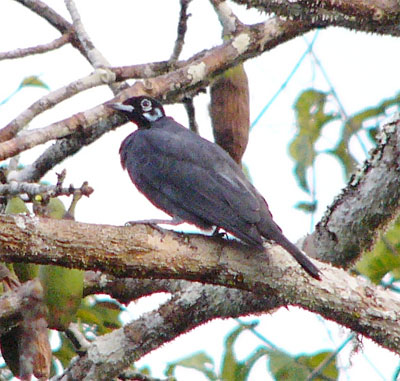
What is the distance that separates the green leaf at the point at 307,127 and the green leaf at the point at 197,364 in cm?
139

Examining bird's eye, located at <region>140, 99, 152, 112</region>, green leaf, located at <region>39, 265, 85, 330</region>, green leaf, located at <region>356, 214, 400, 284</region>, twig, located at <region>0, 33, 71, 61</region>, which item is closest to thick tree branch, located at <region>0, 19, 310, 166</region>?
bird's eye, located at <region>140, 99, 152, 112</region>

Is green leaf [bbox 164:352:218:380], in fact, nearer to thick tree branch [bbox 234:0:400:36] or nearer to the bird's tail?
the bird's tail

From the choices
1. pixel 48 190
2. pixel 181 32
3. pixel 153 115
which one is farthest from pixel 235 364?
pixel 181 32

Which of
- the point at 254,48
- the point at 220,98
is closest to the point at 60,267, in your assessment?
the point at 220,98

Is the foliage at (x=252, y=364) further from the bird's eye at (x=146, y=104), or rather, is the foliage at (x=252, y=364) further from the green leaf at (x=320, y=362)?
the bird's eye at (x=146, y=104)

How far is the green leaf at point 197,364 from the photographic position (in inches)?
178

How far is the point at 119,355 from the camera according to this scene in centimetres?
425

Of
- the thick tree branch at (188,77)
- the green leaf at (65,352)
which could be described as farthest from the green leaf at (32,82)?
the green leaf at (65,352)

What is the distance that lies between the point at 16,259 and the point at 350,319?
155cm

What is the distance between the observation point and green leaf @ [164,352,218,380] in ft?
14.8

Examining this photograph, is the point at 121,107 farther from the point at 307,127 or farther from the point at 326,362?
the point at 326,362

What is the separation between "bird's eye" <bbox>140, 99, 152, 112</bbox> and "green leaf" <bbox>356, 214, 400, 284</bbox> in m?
1.71

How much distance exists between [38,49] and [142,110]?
79 centimetres

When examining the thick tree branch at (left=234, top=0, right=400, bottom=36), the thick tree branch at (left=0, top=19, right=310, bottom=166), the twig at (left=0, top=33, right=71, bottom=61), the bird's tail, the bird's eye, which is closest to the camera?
the bird's tail
